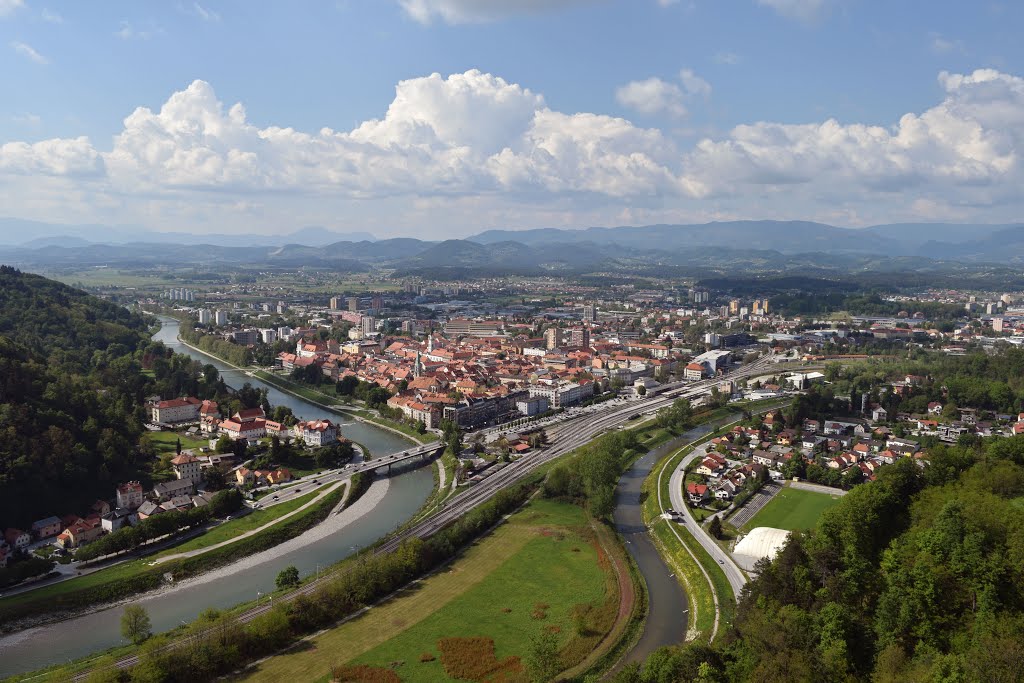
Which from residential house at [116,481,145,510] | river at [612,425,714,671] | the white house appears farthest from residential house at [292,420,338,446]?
river at [612,425,714,671]

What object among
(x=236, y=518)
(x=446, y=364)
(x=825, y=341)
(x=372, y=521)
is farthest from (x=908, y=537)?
(x=825, y=341)

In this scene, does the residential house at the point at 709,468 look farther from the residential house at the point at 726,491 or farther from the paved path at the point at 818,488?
the paved path at the point at 818,488

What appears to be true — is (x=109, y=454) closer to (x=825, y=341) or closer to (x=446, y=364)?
(x=446, y=364)

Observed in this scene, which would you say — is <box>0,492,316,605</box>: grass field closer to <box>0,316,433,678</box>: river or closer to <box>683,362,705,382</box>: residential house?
<box>0,316,433,678</box>: river

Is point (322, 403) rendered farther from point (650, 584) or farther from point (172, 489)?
point (650, 584)

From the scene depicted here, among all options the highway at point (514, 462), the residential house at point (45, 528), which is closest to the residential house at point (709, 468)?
the highway at point (514, 462)
